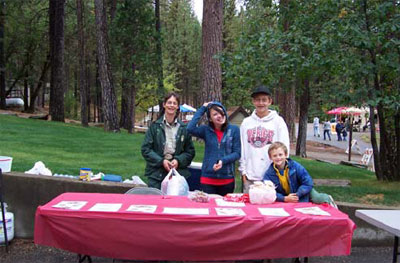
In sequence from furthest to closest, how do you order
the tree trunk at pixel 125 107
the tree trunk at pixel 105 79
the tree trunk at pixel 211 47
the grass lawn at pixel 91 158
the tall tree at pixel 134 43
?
the tree trunk at pixel 125 107
the tall tree at pixel 134 43
the tree trunk at pixel 105 79
the tree trunk at pixel 211 47
the grass lawn at pixel 91 158

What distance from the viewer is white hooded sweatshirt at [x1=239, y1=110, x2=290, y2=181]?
462 cm

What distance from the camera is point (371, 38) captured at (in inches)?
269

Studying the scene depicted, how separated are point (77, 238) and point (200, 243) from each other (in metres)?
1.05

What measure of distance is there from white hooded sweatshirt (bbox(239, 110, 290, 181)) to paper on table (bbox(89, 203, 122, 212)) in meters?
1.63

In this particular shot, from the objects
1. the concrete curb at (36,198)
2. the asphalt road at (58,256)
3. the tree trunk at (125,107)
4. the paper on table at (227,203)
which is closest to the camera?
the paper on table at (227,203)

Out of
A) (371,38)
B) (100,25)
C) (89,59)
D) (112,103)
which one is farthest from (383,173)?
(89,59)

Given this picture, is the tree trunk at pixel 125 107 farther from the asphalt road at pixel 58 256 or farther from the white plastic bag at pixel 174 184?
the white plastic bag at pixel 174 184

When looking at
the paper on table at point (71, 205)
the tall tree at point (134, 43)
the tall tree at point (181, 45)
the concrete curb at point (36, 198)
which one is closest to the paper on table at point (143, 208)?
the paper on table at point (71, 205)

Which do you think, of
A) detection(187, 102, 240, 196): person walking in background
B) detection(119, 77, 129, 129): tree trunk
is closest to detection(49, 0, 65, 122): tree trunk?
detection(119, 77, 129, 129): tree trunk

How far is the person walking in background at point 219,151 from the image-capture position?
4.62 meters

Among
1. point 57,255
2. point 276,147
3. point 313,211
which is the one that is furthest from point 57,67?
point 313,211

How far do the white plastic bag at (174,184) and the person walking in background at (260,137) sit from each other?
0.73 m

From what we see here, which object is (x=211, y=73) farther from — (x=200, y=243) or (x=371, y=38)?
(x=200, y=243)

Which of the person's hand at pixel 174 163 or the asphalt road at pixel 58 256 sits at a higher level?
the person's hand at pixel 174 163
